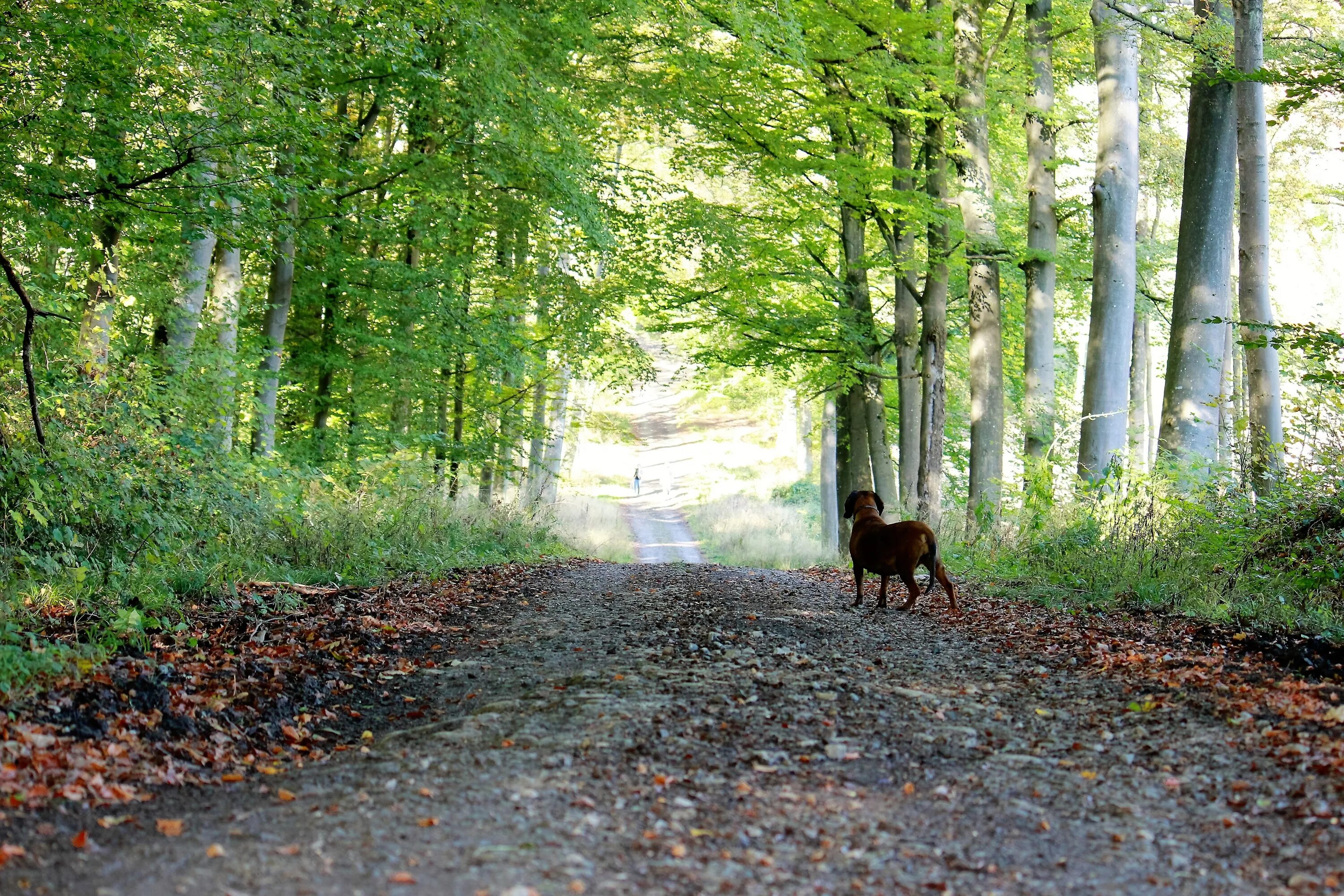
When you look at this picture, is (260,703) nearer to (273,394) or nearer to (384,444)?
(273,394)

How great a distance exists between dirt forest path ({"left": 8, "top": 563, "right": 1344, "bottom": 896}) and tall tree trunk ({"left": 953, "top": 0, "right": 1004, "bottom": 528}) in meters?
9.58

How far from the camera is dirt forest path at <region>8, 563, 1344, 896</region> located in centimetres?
313

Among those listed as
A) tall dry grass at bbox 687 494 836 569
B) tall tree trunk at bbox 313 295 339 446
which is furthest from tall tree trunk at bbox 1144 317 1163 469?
tall tree trunk at bbox 313 295 339 446

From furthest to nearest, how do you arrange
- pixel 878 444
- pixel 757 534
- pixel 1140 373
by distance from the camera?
pixel 757 534, pixel 1140 373, pixel 878 444

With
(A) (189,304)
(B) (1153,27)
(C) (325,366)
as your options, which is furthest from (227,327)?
(B) (1153,27)

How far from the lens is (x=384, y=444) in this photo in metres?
16.8

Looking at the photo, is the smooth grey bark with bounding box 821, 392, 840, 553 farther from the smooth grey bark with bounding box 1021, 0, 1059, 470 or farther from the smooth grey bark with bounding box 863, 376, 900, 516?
the smooth grey bark with bounding box 1021, 0, 1059, 470

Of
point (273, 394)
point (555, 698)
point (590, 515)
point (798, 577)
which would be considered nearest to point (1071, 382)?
point (590, 515)

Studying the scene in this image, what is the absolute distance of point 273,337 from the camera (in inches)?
560

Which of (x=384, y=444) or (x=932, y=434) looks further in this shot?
(x=384, y=444)

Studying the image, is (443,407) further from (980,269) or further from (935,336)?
(980,269)

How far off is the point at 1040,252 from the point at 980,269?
96 cm

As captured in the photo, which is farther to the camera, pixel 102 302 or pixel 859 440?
pixel 859 440

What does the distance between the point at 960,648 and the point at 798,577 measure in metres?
6.61
